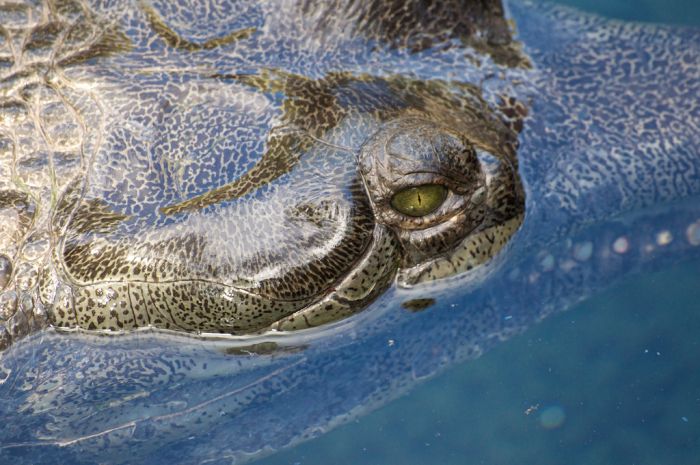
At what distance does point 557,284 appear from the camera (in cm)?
354

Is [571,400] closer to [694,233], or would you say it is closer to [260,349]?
[694,233]

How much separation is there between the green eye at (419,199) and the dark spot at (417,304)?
0.47 metres

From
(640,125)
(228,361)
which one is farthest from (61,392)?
(640,125)

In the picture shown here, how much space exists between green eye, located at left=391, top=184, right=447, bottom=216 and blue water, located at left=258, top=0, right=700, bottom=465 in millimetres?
826

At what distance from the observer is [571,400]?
353 cm

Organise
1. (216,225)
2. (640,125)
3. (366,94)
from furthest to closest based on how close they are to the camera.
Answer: (640,125) → (366,94) → (216,225)

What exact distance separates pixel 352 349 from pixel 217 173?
94cm

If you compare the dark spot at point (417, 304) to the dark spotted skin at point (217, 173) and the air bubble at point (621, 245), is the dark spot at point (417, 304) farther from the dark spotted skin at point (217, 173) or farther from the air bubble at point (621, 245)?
the air bubble at point (621, 245)

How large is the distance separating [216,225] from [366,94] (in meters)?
0.78

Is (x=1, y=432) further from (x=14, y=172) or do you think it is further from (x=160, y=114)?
(x=160, y=114)

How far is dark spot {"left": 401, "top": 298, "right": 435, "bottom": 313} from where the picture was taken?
3398 millimetres

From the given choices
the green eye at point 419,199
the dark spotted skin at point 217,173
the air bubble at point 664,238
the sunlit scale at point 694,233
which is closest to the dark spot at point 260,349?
the dark spotted skin at point 217,173

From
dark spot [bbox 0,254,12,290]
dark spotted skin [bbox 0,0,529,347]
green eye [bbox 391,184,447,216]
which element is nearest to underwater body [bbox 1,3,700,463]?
dark spotted skin [bbox 0,0,529,347]

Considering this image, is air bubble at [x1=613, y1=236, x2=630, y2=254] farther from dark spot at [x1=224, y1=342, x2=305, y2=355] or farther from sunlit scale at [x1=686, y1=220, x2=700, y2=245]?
dark spot at [x1=224, y1=342, x2=305, y2=355]
